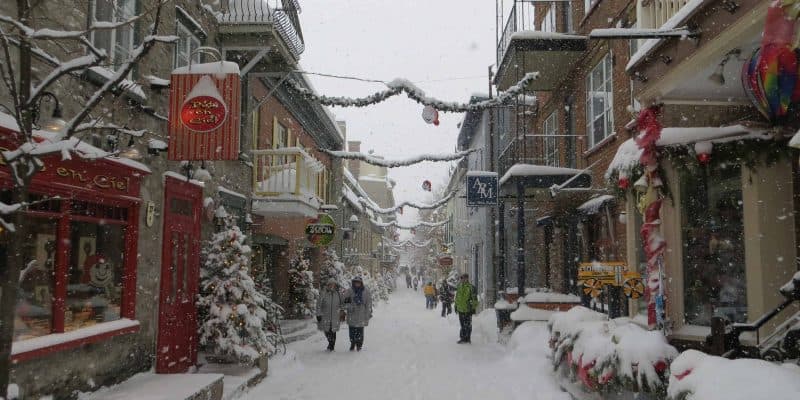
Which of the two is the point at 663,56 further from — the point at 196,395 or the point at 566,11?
the point at 566,11

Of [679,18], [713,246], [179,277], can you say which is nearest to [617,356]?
[713,246]

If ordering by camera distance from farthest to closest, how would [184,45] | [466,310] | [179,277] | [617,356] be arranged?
[466,310], [184,45], [179,277], [617,356]

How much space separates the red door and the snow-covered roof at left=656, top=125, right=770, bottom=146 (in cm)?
678

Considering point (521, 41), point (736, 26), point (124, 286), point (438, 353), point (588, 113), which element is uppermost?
point (521, 41)

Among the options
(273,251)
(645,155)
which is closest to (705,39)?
(645,155)

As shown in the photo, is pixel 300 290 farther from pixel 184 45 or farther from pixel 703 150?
pixel 703 150

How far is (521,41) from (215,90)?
282 inches

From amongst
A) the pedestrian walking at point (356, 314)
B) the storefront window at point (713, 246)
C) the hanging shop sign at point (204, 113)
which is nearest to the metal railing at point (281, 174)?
the pedestrian walking at point (356, 314)

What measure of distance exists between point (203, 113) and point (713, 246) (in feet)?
21.7

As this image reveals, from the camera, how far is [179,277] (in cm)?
1004

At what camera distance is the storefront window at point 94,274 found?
7207 mm

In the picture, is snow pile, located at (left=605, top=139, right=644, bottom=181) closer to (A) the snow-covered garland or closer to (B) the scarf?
(A) the snow-covered garland

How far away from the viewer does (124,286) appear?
8312 millimetres

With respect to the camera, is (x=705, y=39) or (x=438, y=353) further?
(x=438, y=353)
